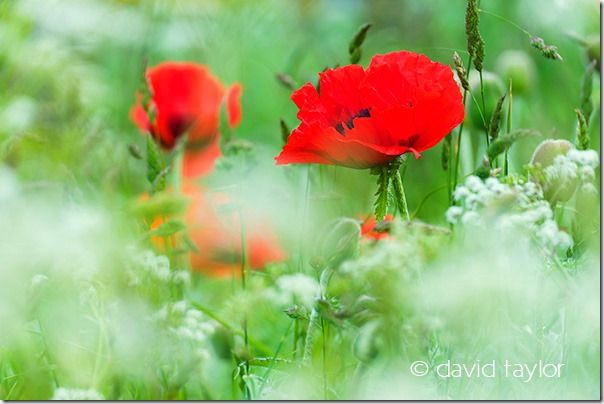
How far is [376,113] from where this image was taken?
30.3 inches

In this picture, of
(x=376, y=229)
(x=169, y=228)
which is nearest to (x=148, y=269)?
(x=169, y=228)

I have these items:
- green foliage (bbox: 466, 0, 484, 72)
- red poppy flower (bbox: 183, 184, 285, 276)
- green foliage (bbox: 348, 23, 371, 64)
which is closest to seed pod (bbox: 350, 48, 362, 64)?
green foliage (bbox: 348, 23, 371, 64)

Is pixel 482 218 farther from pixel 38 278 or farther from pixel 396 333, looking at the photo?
pixel 38 278

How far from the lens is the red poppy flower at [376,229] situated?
29.5 inches

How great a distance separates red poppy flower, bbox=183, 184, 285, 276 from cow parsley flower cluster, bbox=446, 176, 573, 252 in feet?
0.95

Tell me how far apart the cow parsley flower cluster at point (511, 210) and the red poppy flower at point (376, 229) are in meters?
0.04

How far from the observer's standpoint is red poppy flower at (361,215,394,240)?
29.5 inches

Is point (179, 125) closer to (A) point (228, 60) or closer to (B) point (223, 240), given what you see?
(B) point (223, 240)

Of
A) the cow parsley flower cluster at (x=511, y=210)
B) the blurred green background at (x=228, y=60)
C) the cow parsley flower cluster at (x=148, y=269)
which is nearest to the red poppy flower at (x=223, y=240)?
the blurred green background at (x=228, y=60)

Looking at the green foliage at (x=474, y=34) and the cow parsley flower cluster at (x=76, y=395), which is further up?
the green foliage at (x=474, y=34)

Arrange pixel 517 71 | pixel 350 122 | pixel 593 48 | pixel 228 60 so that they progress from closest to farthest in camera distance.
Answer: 1. pixel 350 122
2. pixel 593 48
3. pixel 517 71
4. pixel 228 60

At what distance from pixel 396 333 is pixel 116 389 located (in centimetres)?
18

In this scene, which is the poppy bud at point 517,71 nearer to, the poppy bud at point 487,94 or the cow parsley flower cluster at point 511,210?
the poppy bud at point 487,94

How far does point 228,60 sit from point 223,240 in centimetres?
39
